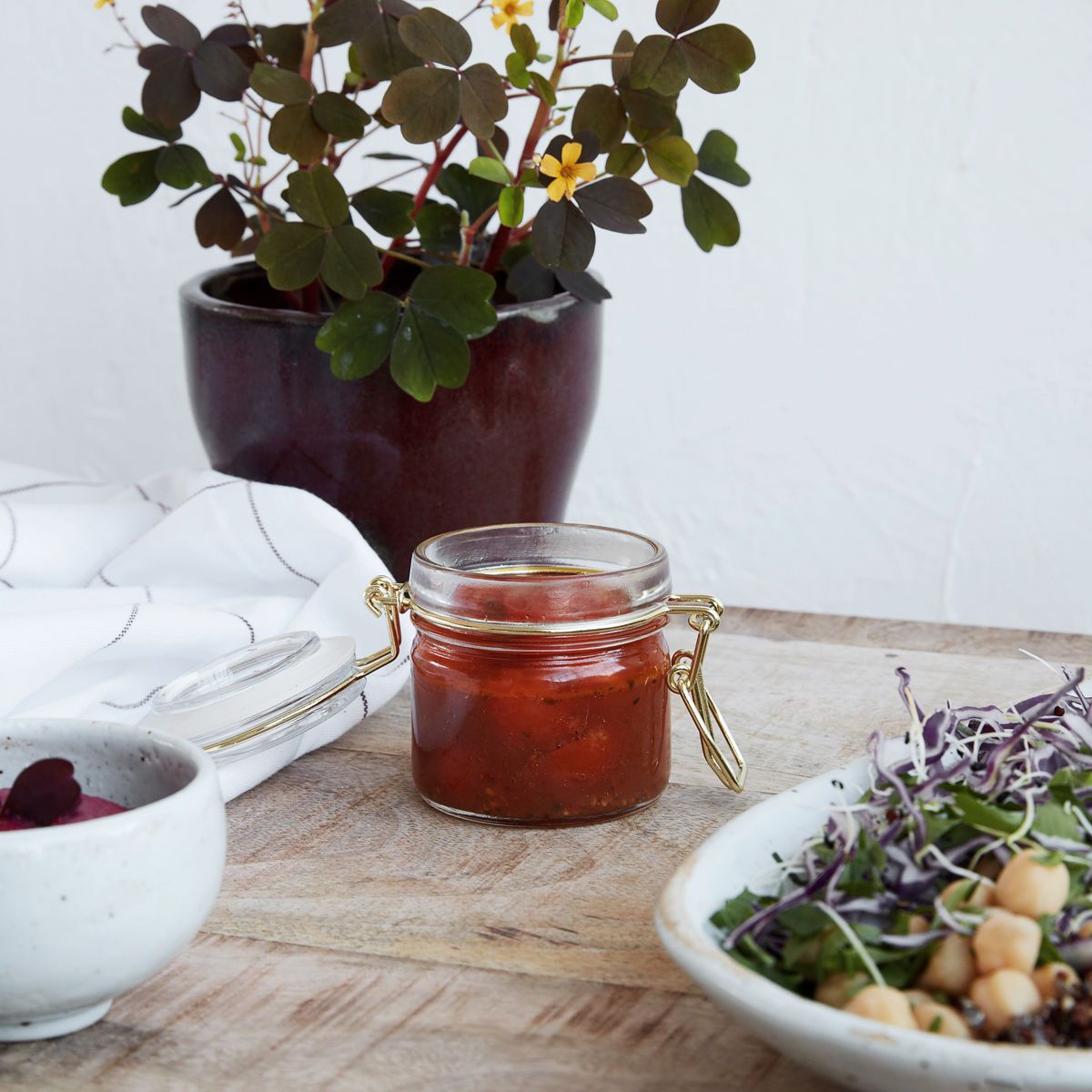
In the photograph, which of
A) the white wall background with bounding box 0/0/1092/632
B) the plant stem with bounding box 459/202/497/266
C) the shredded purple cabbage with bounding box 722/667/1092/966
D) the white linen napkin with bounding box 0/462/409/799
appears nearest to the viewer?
the shredded purple cabbage with bounding box 722/667/1092/966

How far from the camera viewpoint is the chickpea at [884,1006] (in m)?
0.47

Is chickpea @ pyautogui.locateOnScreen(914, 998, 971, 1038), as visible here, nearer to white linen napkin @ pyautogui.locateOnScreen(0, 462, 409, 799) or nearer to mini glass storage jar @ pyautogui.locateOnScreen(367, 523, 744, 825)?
mini glass storage jar @ pyautogui.locateOnScreen(367, 523, 744, 825)

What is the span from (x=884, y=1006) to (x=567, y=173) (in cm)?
59

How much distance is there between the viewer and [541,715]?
0.74m

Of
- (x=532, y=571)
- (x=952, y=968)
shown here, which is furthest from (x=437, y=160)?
(x=952, y=968)

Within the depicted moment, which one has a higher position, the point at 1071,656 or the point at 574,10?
the point at 574,10

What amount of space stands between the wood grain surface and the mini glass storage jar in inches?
0.8

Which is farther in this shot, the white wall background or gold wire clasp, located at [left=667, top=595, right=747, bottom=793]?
the white wall background

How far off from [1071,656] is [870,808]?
20.2 inches

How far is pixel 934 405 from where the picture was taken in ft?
5.51

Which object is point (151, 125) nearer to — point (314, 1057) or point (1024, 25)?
point (314, 1057)

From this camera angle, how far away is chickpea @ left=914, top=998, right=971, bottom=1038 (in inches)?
18.5

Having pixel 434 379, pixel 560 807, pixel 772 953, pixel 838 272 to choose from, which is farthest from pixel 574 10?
pixel 838 272

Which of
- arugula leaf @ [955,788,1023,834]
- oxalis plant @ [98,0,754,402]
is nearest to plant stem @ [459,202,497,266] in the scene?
oxalis plant @ [98,0,754,402]
